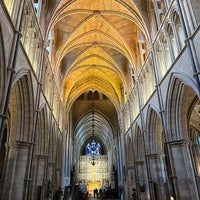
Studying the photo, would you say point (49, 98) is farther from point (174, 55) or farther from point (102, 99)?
point (102, 99)

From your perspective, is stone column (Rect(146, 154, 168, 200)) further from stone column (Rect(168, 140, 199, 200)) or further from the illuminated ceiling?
the illuminated ceiling

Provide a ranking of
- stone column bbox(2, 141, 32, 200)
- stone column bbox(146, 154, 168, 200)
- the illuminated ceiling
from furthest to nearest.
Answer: the illuminated ceiling
stone column bbox(146, 154, 168, 200)
stone column bbox(2, 141, 32, 200)

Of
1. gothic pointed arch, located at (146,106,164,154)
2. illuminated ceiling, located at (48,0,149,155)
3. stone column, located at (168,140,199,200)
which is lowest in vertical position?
stone column, located at (168,140,199,200)

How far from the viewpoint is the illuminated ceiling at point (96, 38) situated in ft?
51.6

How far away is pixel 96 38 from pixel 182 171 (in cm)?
1482

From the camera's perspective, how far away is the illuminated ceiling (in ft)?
51.6

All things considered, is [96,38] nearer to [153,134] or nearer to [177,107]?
[153,134]

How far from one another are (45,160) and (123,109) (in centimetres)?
1333

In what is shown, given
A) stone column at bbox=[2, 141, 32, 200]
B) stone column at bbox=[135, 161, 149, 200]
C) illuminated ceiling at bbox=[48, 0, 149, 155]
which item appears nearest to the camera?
stone column at bbox=[2, 141, 32, 200]

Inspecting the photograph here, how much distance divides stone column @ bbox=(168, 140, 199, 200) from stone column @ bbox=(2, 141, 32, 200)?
23.6 feet

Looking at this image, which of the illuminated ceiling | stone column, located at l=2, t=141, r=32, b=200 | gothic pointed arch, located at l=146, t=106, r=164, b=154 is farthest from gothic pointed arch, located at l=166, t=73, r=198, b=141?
stone column, located at l=2, t=141, r=32, b=200

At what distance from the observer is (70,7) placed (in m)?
16.0

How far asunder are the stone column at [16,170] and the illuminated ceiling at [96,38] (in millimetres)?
8253

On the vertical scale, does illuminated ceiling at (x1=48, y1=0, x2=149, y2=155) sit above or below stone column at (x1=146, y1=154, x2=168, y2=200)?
above
